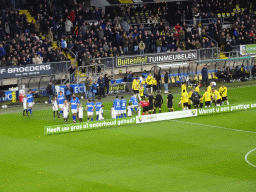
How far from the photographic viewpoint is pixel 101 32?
49.2 metres

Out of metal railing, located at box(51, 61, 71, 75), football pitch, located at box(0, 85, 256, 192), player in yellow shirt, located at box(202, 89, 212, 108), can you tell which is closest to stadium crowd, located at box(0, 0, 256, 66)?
metal railing, located at box(51, 61, 71, 75)

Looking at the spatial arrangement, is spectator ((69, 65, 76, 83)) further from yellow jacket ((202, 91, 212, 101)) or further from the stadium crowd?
yellow jacket ((202, 91, 212, 101))

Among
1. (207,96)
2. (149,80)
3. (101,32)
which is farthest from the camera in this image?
(101,32)

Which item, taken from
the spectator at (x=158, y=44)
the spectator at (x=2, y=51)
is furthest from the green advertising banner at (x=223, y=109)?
the spectator at (x=2, y=51)

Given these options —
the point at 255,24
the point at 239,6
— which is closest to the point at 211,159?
the point at 255,24

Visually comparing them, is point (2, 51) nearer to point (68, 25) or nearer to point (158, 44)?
point (68, 25)

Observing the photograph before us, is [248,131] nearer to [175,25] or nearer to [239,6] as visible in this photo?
[175,25]

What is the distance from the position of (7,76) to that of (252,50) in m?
27.2

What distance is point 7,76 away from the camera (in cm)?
4106

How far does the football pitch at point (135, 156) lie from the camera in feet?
66.9

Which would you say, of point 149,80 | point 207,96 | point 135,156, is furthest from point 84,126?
point 149,80

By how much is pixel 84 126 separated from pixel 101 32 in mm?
20075

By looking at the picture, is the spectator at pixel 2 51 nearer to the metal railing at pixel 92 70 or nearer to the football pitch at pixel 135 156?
the metal railing at pixel 92 70

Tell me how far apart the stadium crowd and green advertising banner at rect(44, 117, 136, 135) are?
1361cm
